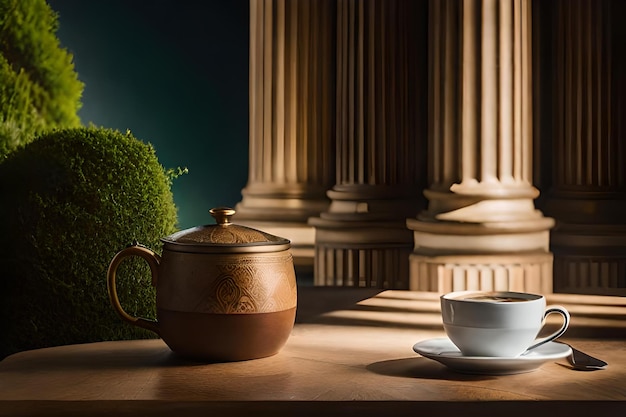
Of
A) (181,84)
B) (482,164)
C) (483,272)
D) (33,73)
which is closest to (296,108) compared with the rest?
(482,164)

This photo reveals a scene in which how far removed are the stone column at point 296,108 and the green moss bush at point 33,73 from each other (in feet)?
11.3

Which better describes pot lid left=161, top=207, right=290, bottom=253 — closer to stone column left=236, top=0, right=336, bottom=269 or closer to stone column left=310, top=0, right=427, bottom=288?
stone column left=310, top=0, right=427, bottom=288

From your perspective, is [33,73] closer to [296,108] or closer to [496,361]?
[296,108]

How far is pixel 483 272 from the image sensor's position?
537 centimetres

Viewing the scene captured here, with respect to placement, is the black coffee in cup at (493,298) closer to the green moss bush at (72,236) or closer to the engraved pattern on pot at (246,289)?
the engraved pattern on pot at (246,289)

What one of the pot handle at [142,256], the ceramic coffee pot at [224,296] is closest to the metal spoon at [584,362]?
the ceramic coffee pot at [224,296]

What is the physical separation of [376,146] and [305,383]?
4.80m

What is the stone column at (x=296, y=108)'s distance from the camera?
8273 mm

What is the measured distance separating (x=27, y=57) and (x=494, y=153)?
7.59 meters

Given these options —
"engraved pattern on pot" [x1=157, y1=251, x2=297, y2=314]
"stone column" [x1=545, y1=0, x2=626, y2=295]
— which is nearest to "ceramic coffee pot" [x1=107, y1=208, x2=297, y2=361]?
"engraved pattern on pot" [x1=157, y1=251, x2=297, y2=314]
